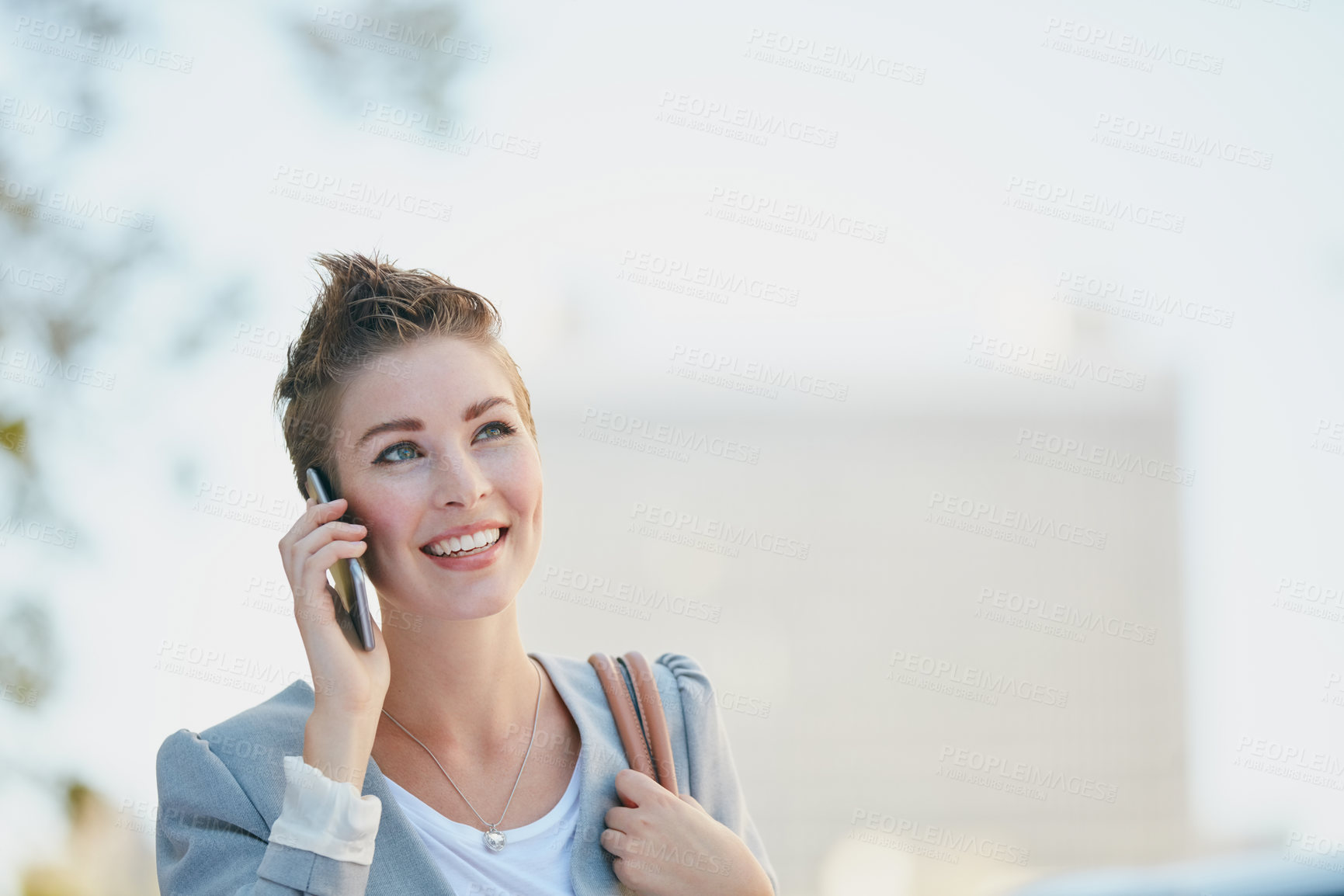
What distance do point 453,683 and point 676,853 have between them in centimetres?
48

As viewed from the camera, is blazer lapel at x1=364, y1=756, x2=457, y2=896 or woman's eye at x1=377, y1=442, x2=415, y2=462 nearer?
blazer lapel at x1=364, y1=756, x2=457, y2=896

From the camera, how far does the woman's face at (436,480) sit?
5.24 ft

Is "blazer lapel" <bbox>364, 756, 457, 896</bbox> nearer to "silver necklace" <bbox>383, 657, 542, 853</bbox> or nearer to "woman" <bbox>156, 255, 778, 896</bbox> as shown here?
"woman" <bbox>156, 255, 778, 896</bbox>

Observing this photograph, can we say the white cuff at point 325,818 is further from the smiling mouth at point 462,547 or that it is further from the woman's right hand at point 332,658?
the smiling mouth at point 462,547

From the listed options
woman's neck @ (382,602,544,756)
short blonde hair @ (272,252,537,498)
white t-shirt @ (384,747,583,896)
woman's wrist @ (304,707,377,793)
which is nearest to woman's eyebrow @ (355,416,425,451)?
short blonde hair @ (272,252,537,498)

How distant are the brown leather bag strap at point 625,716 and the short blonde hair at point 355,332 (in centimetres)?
47

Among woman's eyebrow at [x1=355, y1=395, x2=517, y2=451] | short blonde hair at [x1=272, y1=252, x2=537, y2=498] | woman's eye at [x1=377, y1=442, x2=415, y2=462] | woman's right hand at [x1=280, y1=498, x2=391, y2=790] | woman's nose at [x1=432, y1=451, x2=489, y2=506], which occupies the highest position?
short blonde hair at [x1=272, y1=252, x2=537, y2=498]

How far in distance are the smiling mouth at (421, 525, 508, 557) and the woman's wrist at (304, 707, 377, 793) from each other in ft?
0.91

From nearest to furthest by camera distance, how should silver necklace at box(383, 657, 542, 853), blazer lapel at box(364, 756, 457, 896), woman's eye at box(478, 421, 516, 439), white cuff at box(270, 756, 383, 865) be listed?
white cuff at box(270, 756, 383, 865)
blazer lapel at box(364, 756, 457, 896)
silver necklace at box(383, 657, 542, 853)
woman's eye at box(478, 421, 516, 439)

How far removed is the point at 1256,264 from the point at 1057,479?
512 cm

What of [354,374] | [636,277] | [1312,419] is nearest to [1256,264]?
[1312,419]

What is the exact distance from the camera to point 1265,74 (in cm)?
428

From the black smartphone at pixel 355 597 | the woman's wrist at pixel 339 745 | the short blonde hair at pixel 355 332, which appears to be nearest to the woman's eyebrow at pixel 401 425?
the short blonde hair at pixel 355 332

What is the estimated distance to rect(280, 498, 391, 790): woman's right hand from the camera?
1.45 metres
